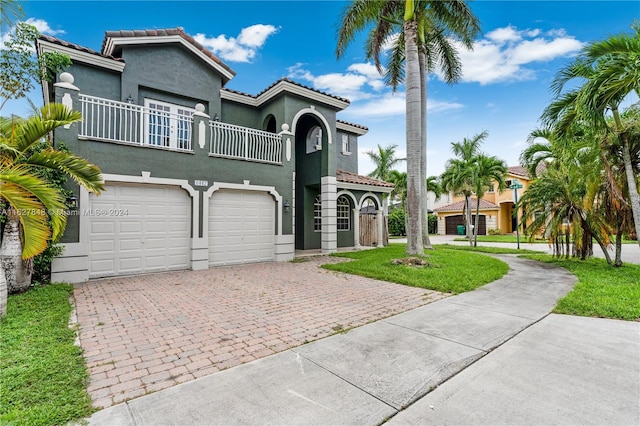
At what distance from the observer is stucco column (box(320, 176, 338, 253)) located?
13.7m

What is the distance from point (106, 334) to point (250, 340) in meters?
2.26

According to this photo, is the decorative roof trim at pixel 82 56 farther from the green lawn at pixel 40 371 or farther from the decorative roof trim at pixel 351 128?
the decorative roof trim at pixel 351 128

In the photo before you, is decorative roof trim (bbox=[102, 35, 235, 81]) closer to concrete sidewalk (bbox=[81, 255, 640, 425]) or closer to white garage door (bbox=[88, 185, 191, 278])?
white garage door (bbox=[88, 185, 191, 278])

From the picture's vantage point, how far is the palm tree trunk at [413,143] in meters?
10.6

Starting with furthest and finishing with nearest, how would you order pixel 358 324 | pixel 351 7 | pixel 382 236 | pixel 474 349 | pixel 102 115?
pixel 382 236, pixel 351 7, pixel 102 115, pixel 358 324, pixel 474 349

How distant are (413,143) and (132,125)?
32.1 ft

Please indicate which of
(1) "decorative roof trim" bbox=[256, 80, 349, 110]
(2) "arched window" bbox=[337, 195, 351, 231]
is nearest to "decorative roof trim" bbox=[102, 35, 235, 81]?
(1) "decorative roof trim" bbox=[256, 80, 349, 110]

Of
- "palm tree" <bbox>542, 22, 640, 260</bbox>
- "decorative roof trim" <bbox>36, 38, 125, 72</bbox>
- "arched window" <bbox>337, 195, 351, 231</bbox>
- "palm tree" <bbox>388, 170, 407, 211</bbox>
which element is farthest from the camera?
"palm tree" <bbox>388, 170, 407, 211</bbox>

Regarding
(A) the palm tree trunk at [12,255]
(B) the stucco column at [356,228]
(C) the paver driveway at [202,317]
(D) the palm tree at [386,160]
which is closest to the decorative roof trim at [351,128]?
(B) the stucco column at [356,228]

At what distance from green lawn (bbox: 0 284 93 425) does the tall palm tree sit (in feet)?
31.5

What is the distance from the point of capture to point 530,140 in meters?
13.0

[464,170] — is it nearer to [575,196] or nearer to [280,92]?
[575,196]

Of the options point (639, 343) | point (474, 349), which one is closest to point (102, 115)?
point (474, 349)

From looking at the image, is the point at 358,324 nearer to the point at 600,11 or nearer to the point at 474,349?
the point at 474,349
